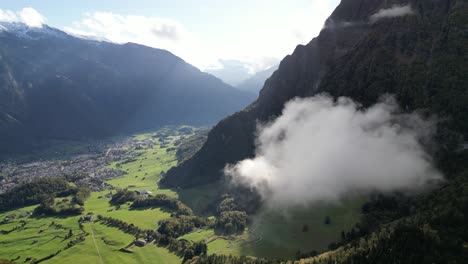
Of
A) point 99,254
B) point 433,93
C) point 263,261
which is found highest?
point 433,93

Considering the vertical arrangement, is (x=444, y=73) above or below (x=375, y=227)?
above

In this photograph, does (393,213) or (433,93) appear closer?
(393,213)

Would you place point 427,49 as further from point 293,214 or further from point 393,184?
point 293,214

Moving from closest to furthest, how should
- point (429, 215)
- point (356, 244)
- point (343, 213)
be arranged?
point (429, 215) < point (356, 244) < point (343, 213)

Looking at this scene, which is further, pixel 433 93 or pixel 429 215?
pixel 433 93

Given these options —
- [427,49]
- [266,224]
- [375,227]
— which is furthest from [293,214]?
[427,49]

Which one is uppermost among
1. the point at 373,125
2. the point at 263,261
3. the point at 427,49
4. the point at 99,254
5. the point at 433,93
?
the point at 427,49

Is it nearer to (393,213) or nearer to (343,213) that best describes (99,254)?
(343,213)

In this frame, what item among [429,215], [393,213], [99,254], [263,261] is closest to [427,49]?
[393,213]

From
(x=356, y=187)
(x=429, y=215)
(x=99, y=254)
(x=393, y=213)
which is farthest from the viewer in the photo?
(x=99, y=254)
